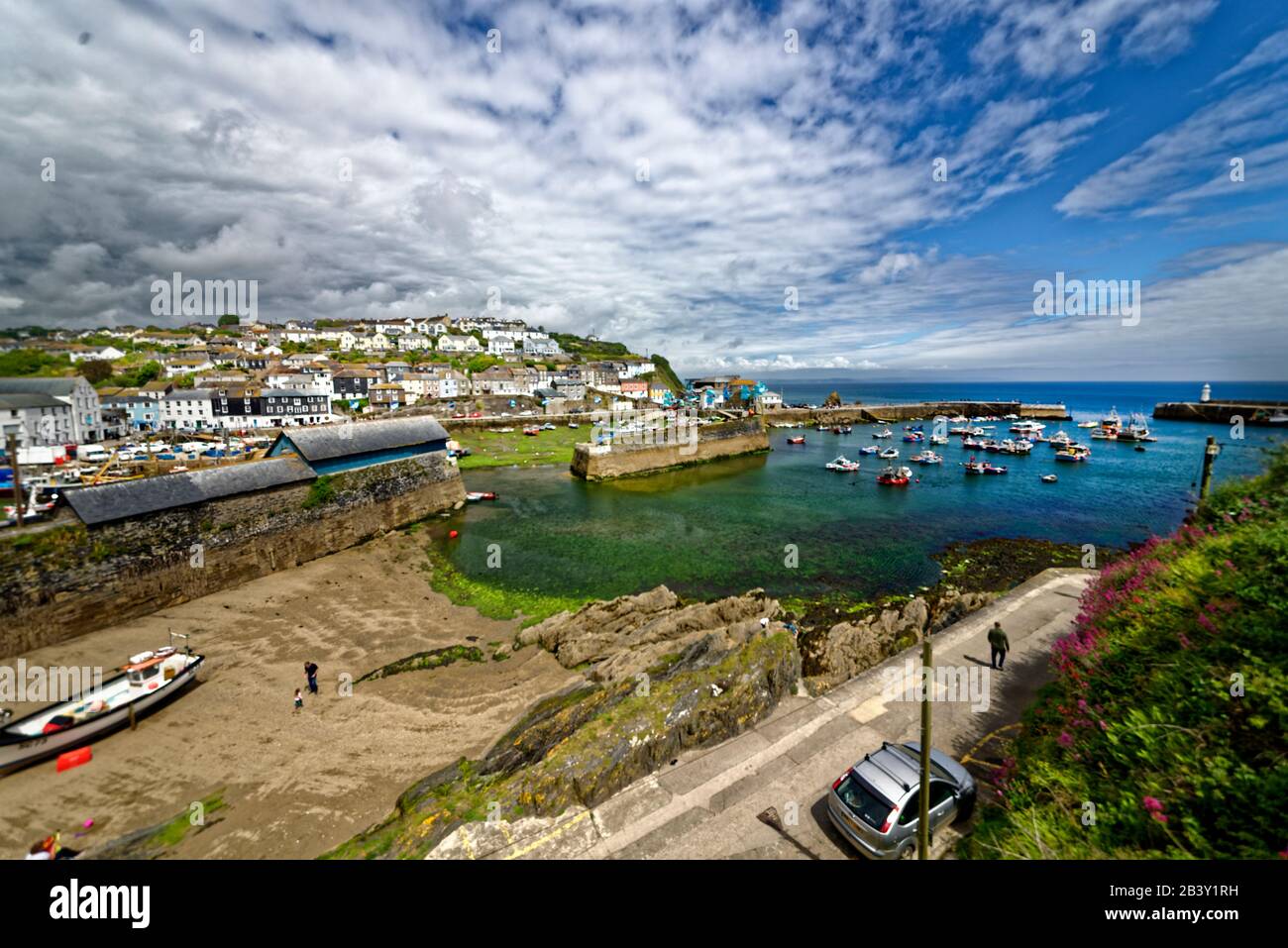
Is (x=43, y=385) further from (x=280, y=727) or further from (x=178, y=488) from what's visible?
(x=280, y=727)

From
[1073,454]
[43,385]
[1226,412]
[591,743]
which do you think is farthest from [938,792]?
[1226,412]

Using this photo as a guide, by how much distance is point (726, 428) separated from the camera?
54.4 metres

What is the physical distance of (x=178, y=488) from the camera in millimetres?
18891

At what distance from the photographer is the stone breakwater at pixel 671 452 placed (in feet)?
138

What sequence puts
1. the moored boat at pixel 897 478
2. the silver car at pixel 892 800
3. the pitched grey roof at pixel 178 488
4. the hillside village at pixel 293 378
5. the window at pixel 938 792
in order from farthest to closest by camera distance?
1. the hillside village at pixel 293 378
2. the moored boat at pixel 897 478
3. the pitched grey roof at pixel 178 488
4. the window at pixel 938 792
5. the silver car at pixel 892 800

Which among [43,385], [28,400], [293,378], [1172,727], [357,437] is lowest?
[1172,727]

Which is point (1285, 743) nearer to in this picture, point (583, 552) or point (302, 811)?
point (302, 811)

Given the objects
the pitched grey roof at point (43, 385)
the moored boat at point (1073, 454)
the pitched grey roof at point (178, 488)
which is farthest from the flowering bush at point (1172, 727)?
the pitched grey roof at point (43, 385)

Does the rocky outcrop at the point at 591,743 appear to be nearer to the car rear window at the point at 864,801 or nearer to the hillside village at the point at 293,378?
the car rear window at the point at 864,801

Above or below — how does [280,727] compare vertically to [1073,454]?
below

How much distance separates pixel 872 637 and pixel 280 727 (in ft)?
50.7

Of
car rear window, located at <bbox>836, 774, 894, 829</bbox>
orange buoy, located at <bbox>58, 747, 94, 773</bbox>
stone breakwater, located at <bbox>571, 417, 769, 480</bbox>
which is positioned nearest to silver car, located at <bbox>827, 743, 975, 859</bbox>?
car rear window, located at <bbox>836, 774, 894, 829</bbox>

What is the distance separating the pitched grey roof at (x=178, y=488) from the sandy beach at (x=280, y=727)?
150 inches
